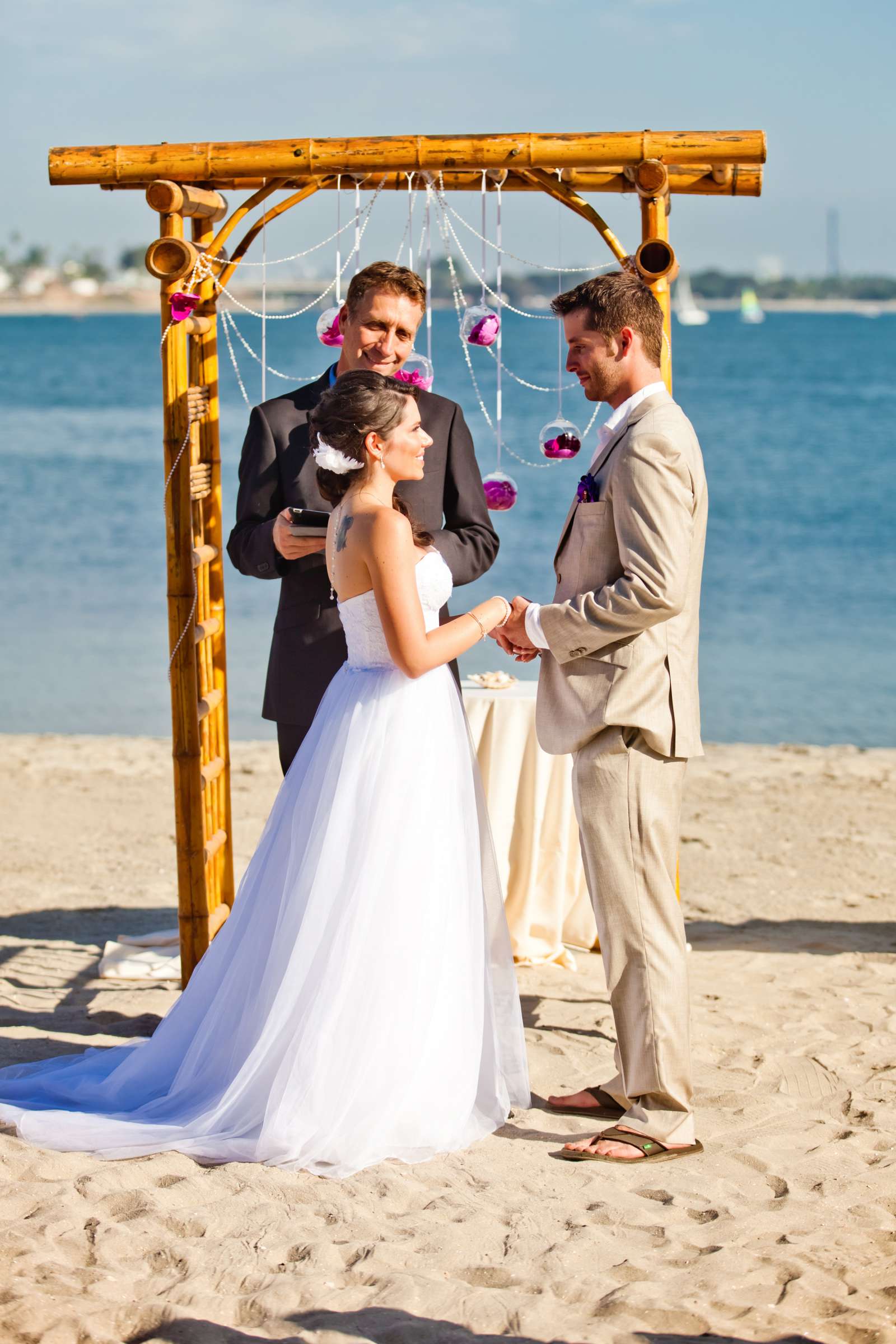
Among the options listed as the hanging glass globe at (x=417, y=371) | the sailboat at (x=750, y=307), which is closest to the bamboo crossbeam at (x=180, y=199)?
the hanging glass globe at (x=417, y=371)

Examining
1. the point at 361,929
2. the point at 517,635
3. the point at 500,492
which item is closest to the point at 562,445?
the point at 500,492

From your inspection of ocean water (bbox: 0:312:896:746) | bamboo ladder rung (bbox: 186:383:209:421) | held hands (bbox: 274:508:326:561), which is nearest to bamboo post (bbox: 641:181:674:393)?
held hands (bbox: 274:508:326:561)

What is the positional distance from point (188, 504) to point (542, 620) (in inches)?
60.3

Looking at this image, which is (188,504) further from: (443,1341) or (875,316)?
(875,316)

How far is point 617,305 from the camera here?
11.2 feet

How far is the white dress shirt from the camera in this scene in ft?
11.4

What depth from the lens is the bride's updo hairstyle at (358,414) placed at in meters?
3.54

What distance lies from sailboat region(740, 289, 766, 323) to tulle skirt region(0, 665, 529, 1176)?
89860 millimetres

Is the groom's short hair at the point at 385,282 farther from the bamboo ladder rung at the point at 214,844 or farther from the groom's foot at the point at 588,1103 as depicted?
the groom's foot at the point at 588,1103

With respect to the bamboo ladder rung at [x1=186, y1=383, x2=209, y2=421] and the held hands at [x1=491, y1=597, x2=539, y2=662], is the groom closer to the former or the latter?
the held hands at [x1=491, y1=597, x2=539, y2=662]

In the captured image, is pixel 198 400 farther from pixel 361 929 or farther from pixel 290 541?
pixel 361 929

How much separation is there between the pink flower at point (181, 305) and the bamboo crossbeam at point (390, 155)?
1.35ft

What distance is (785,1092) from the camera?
4.05 meters

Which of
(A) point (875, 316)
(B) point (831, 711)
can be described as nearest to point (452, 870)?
(B) point (831, 711)
